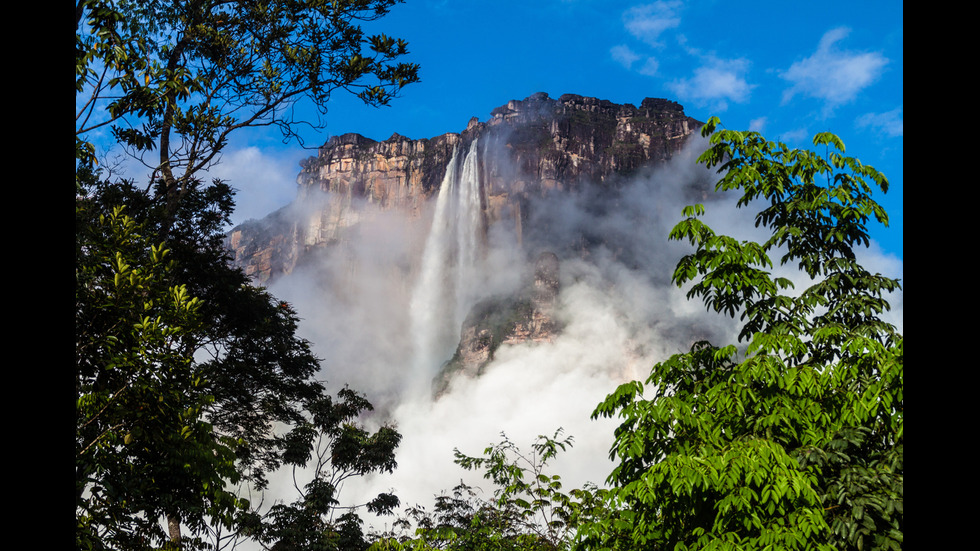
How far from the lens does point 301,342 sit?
547 inches

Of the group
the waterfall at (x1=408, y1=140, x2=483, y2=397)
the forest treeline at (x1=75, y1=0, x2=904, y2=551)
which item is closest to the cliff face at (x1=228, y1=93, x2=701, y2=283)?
the waterfall at (x1=408, y1=140, x2=483, y2=397)

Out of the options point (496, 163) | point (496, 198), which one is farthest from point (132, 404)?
point (496, 163)

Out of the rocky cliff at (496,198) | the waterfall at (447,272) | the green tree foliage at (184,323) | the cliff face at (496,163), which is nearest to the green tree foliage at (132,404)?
the green tree foliage at (184,323)

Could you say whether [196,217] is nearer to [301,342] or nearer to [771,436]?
[301,342]

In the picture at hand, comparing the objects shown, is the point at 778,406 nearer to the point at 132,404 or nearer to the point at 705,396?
the point at 705,396

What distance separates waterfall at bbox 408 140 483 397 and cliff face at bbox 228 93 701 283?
2.59m

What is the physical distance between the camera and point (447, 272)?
87000mm

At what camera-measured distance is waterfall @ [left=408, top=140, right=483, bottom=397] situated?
8269 cm

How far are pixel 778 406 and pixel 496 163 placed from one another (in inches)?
3261

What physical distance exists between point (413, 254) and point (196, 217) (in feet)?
252

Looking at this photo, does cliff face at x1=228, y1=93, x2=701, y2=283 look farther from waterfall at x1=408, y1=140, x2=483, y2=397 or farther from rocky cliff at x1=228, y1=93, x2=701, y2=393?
waterfall at x1=408, y1=140, x2=483, y2=397

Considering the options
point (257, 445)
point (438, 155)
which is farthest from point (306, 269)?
point (257, 445)

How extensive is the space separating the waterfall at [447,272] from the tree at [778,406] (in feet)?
255

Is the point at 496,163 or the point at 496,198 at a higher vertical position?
the point at 496,163
